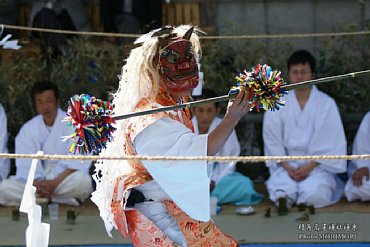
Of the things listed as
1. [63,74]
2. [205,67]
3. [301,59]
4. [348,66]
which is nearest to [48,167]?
[63,74]

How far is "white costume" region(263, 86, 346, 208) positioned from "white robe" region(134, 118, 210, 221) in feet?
8.02

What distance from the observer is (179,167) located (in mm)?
3258

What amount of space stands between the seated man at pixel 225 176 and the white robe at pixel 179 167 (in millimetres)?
2389

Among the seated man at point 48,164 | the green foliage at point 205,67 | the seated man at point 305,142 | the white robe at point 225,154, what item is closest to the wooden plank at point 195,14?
the green foliage at point 205,67

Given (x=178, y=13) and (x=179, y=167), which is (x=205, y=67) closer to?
(x=178, y=13)

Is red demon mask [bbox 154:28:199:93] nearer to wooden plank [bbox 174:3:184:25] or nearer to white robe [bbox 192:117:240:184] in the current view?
white robe [bbox 192:117:240:184]

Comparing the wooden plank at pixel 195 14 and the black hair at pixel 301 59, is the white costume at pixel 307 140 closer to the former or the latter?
the black hair at pixel 301 59

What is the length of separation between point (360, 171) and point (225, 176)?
32.9 inches

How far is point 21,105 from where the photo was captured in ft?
21.2

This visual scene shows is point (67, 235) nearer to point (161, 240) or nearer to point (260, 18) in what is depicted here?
point (161, 240)

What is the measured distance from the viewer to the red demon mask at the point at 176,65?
11.2ft

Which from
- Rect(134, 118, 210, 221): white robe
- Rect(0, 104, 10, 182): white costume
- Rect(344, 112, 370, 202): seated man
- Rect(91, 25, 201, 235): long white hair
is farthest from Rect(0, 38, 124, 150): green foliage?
Rect(134, 118, 210, 221): white robe

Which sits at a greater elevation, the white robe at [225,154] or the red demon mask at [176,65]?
the red demon mask at [176,65]

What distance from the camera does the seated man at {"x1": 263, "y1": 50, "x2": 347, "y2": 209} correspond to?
5656mm
